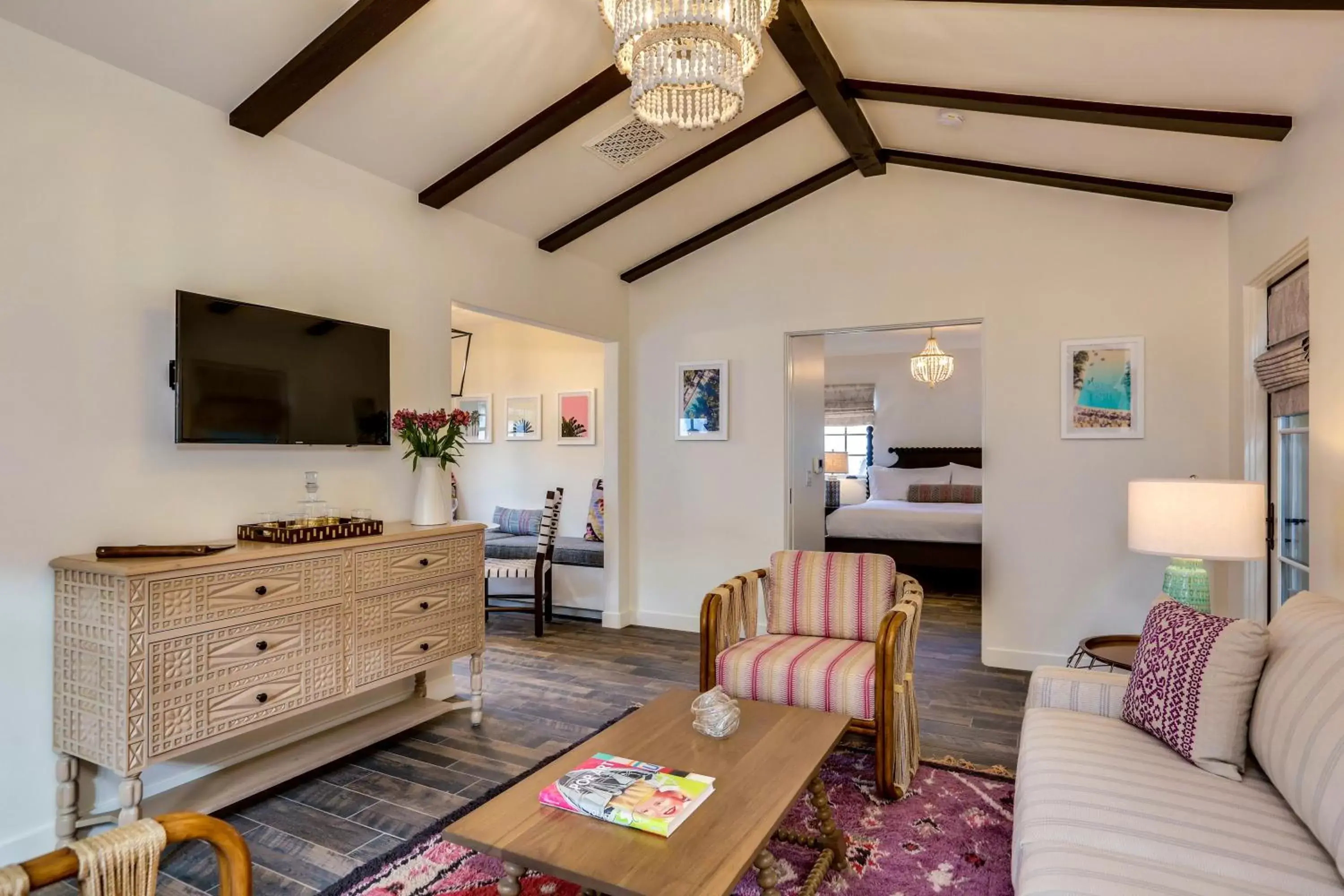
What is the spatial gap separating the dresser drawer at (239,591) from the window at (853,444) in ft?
24.7

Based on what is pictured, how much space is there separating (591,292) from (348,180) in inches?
77.0

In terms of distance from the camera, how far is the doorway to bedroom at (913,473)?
440 cm

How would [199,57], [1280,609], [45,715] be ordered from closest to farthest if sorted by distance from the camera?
1. [1280,609]
2. [45,715]
3. [199,57]

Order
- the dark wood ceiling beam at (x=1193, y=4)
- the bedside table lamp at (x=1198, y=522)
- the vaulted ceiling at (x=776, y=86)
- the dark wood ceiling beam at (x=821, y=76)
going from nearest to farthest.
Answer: the dark wood ceiling beam at (x=1193, y=4), the vaulted ceiling at (x=776, y=86), the bedside table lamp at (x=1198, y=522), the dark wood ceiling beam at (x=821, y=76)

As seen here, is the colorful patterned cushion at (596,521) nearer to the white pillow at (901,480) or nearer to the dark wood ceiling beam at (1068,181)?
the dark wood ceiling beam at (1068,181)

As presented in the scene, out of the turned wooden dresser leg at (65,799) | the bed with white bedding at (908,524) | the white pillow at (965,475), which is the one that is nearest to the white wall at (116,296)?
the turned wooden dresser leg at (65,799)

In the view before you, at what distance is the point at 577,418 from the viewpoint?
6750 millimetres

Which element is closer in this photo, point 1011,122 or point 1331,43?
point 1331,43

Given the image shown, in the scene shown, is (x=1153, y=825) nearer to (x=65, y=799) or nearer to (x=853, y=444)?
(x=65, y=799)

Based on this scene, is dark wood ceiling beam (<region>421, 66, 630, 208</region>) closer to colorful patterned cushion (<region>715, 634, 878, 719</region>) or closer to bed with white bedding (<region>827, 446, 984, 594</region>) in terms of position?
colorful patterned cushion (<region>715, 634, 878, 719</region>)

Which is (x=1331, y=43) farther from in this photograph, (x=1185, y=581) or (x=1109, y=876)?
(x=1109, y=876)

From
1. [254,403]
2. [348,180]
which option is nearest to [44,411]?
[254,403]

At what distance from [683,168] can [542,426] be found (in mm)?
3379

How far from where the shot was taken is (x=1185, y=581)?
290 cm
